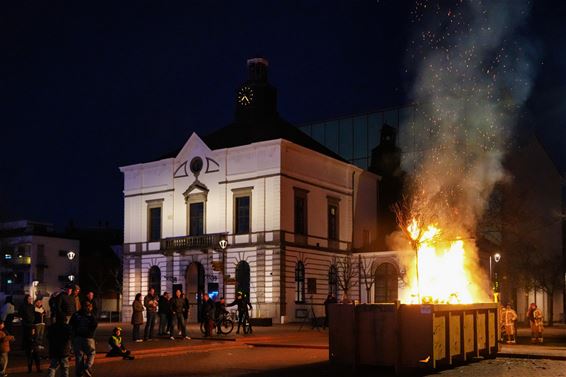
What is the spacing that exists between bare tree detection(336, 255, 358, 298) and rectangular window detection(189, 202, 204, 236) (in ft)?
34.0

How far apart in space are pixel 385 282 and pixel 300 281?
287 inches

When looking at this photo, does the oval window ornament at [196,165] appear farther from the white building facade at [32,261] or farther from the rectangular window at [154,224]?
the white building facade at [32,261]

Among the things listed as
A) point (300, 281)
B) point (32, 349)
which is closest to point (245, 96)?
point (300, 281)

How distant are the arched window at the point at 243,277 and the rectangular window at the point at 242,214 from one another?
90.8 inches

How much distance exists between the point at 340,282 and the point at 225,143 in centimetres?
1310

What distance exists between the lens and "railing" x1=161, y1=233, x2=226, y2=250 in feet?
172

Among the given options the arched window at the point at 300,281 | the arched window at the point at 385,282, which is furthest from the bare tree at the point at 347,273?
the arched window at the point at 300,281

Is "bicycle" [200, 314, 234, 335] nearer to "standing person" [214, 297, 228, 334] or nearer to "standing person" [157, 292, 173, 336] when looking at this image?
"standing person" [214, 297, 228, 334]

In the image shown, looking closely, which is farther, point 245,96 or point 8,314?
point 245,96

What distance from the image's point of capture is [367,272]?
184 feet

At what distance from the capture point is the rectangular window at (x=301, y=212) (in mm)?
52594

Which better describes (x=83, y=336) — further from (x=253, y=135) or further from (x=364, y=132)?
(x=364, y=132)

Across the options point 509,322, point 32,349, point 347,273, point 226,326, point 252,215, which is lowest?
point 226,326

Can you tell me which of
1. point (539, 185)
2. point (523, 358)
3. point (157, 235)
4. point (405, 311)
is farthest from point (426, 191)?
point (405, 311)
